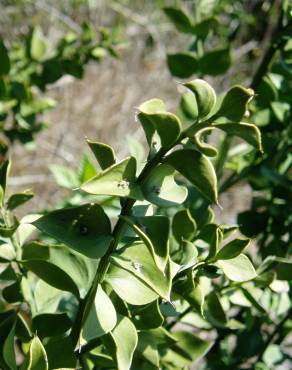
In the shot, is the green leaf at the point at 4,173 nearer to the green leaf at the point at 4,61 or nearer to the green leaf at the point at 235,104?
the green leaf at the point at 235,104

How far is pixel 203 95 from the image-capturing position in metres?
0.44

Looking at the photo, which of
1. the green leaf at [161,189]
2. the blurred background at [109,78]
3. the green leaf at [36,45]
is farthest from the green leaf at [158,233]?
the blurred background at [109,78]

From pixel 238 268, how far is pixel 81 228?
14 cm

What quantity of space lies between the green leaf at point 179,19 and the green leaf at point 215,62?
56 mm

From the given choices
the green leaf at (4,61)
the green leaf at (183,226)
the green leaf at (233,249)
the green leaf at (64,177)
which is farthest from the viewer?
the green leaf at (64,177)

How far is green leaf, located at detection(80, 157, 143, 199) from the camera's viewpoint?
43 cm

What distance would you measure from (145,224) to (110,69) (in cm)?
289

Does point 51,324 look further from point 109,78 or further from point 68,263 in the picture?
point 109,78

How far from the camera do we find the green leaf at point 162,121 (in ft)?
1.39

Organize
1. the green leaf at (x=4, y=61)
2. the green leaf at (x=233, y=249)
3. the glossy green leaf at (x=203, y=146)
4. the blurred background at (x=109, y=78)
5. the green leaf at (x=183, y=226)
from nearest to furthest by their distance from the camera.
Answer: the glossy green leaf at (x=203, y=146) < the green leaf at (x=233, y=249) < the green leaf at (x=183, y=226) < the green leaf at (x=4, y=61) < the blurred background at (x=109, y=78)

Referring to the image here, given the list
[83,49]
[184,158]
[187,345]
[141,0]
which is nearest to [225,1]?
[83,49]

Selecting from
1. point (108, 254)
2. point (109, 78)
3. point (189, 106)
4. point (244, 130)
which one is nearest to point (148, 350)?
Answer: point (108, 254)

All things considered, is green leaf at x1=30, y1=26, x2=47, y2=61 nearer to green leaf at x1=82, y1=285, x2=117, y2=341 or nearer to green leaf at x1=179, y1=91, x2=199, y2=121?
green leaf at x1=179, y1=91, x2=199, y2=121

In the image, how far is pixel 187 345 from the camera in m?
0.73
